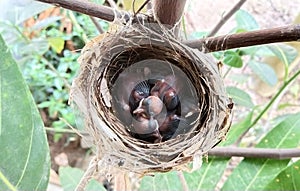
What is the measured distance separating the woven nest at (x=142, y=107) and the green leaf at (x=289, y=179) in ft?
0.50

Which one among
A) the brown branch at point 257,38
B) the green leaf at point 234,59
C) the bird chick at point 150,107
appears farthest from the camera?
the green leaf at point 234,59

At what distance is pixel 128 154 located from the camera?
556 mm

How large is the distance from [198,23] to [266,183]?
3.94 ft

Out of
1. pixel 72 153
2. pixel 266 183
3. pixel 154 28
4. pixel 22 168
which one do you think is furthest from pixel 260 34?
pixel 72 153

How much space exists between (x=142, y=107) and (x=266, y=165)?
8.0 inches

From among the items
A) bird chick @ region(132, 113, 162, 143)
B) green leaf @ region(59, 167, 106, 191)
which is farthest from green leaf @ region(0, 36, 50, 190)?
green leaf @ region(59, 167, 106, 191)

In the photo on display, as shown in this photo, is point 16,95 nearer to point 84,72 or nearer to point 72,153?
point 84,72

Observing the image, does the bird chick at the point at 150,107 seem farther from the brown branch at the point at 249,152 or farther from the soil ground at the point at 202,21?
the soil ground at the point at 202,21

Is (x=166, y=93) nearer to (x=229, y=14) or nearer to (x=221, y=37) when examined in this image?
(x=229, y=14)

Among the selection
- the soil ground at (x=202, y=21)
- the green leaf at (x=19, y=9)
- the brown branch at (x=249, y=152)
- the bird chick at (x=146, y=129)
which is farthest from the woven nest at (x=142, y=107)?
the soil ground at (x=202, y=21)

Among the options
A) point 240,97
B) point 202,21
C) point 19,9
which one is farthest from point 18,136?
point 202,21

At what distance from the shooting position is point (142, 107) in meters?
0.69

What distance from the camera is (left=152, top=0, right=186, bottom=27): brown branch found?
0.46 meters

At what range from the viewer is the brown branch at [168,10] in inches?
18.3
